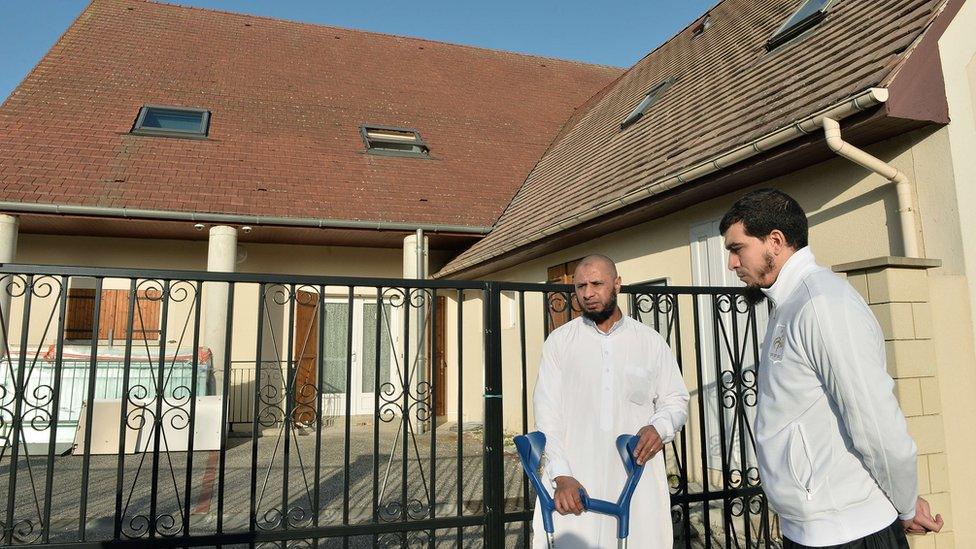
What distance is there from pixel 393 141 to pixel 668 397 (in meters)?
9.44

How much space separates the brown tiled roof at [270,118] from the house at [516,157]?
5cm

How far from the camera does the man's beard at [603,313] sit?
270 centimetres

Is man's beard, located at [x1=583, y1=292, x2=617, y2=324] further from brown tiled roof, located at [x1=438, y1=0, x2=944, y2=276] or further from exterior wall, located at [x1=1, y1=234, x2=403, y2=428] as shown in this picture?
exterior wall, located at [x1=1, y1=234, x2=403, y2=428]

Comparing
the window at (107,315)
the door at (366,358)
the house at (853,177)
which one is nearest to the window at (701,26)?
the house at (853,177)

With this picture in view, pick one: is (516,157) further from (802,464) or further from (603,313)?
(802,464)

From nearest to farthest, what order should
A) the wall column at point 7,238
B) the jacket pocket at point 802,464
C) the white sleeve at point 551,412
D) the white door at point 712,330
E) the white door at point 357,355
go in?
the jacket pocket at point 802,464
the white sleeve at point 551,412
the white door at point 712,330
the wall column at point 7,238
the white door at point 357,355

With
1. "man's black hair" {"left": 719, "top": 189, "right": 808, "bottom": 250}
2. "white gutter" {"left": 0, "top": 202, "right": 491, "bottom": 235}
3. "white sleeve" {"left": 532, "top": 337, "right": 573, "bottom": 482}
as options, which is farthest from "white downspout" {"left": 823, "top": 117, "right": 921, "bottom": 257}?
→ "white gutter" {"left": 0, "top": 202, "right": 491, "bottom": 235}

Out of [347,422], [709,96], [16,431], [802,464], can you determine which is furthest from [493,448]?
[709,96]

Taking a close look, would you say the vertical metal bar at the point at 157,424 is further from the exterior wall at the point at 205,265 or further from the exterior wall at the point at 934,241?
the exterior wall at the point at 205,265

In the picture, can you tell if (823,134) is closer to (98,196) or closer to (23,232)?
(98,196)

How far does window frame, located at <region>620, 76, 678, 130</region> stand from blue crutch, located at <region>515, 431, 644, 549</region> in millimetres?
6376

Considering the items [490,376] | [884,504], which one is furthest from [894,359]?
[490,376]

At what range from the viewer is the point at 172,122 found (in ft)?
33.8

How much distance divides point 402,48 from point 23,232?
8.80m
